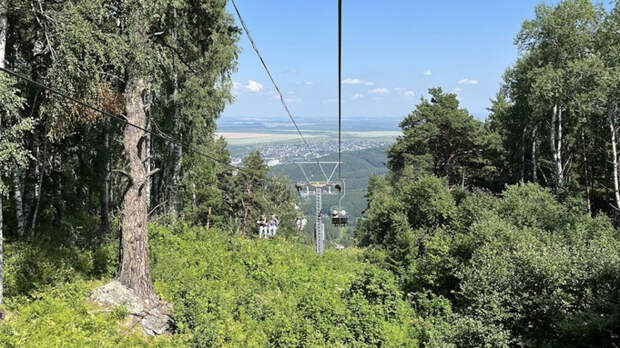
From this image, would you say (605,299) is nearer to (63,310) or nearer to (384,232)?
(384,232)

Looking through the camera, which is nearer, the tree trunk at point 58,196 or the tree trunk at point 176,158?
the tree trunk at point 58,196

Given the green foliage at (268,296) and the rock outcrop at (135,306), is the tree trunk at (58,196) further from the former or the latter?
the rock outcrop at (135,306)

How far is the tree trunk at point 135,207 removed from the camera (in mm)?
6656

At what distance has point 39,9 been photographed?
5.94 meters

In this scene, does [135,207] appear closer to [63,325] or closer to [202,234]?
[63,325]

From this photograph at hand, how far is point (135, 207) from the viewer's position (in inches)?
265

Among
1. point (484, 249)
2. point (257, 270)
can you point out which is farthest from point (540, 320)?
point (257, 270)

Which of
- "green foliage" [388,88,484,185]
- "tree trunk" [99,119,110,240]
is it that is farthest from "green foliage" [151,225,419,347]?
"green foliage" [388,88,484,185]

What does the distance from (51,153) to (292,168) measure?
127956 mm

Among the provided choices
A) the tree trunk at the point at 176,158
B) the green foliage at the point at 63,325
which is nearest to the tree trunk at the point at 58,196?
the tree trunk at the point at 176,158

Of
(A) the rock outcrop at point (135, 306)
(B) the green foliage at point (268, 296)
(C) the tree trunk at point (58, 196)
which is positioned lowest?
(B) the green foliage at point (268, 296)

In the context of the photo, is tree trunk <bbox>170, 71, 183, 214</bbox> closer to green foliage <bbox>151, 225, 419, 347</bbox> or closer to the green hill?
green foliage <bbox>151, 225, 419, 347</bbox>

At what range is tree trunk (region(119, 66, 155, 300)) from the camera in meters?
6.66

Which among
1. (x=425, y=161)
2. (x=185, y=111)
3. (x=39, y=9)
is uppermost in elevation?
(x=39, y=9)
